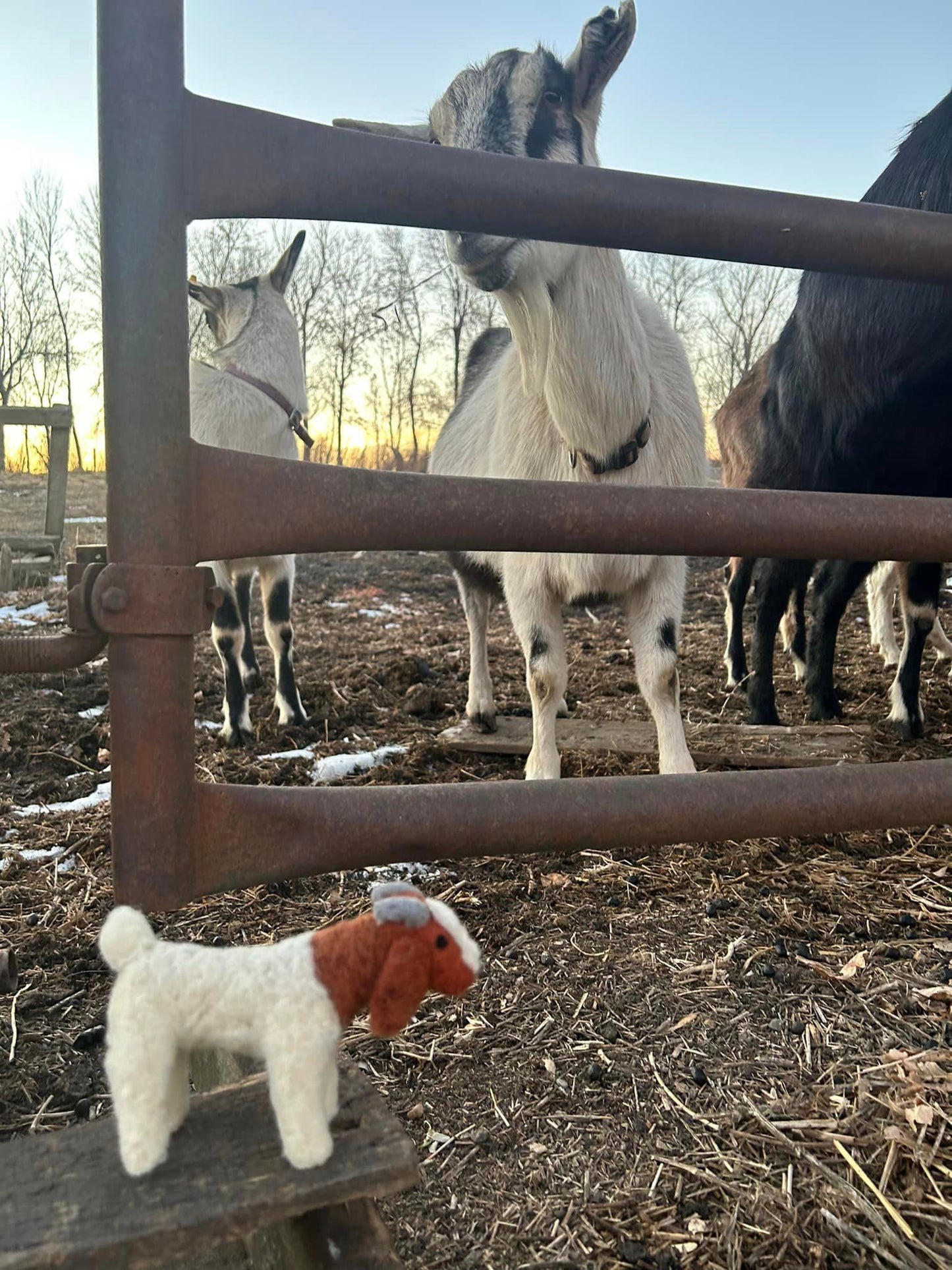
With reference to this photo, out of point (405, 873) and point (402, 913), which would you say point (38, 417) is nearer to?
point (405, 873)

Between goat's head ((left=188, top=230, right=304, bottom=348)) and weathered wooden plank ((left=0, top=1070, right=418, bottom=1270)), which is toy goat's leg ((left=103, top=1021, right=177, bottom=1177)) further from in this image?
goat's head ((left=188, top=230, right=304, bottom=348))

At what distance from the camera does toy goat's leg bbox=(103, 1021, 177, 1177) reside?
2.55ft

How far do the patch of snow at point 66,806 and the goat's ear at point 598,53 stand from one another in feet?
8.91

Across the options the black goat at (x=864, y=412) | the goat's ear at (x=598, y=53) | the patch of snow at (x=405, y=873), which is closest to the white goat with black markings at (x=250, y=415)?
the patch of snow at (x=405, y=873)

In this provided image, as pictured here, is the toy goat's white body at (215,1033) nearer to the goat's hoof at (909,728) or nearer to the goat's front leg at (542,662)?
the goat's front leg at (542,662)

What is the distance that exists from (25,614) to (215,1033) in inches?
278

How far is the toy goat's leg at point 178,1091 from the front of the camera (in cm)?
82

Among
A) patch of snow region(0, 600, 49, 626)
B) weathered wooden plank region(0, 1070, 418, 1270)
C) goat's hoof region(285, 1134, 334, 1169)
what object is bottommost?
patch of snow region(0, 600, 49, 626)

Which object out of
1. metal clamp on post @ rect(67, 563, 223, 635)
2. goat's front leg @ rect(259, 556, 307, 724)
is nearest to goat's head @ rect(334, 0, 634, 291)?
metal clamp on post @ rect(67, 563, 223, 635)

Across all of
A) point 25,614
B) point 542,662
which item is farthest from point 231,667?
point 25,614

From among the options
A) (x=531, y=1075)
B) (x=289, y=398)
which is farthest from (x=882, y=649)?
(x=531, y=1075)

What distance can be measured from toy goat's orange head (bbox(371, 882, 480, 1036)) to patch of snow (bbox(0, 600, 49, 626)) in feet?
21.1

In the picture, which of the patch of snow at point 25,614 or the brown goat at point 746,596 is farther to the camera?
the patch of snow at point 25,614

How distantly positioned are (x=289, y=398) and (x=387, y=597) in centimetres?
440
